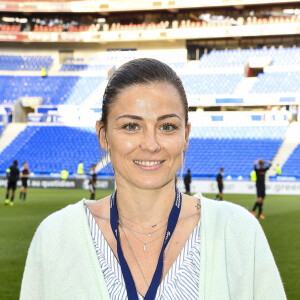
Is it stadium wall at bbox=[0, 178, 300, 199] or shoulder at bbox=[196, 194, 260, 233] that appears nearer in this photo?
shoulder at bbox=[196, 194, 260, 233]

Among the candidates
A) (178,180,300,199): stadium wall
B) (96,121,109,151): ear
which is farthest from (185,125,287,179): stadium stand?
(96,121,109,151): ear

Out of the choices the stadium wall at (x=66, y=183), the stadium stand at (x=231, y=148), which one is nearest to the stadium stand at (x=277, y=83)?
the stadium stand at (x=231, y=148)

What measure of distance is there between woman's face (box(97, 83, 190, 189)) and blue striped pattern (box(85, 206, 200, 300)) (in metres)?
0.22

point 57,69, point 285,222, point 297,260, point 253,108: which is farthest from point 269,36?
point 297,260

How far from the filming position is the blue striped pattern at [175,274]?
184cm

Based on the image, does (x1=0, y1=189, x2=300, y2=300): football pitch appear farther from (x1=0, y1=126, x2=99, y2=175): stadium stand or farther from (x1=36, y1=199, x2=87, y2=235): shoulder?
(x1=0, y1=126, x2=99, y2=175): stadium stand

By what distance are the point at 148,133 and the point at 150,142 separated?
0.03 m

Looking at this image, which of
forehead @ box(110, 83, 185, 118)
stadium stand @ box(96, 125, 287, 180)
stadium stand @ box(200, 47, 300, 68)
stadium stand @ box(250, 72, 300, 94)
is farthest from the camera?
stadium stand @ box(200, 47, 300, 68)

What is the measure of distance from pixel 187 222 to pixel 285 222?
14024mm

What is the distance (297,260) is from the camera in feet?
32.7

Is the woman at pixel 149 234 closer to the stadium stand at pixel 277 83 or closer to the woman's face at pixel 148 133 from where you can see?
the woman's face at pixel 148 133

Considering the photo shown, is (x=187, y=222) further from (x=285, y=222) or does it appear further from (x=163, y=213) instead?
(x=285, y=222)

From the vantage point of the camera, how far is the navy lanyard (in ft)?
5.95

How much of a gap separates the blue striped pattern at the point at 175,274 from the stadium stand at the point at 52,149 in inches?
1303
